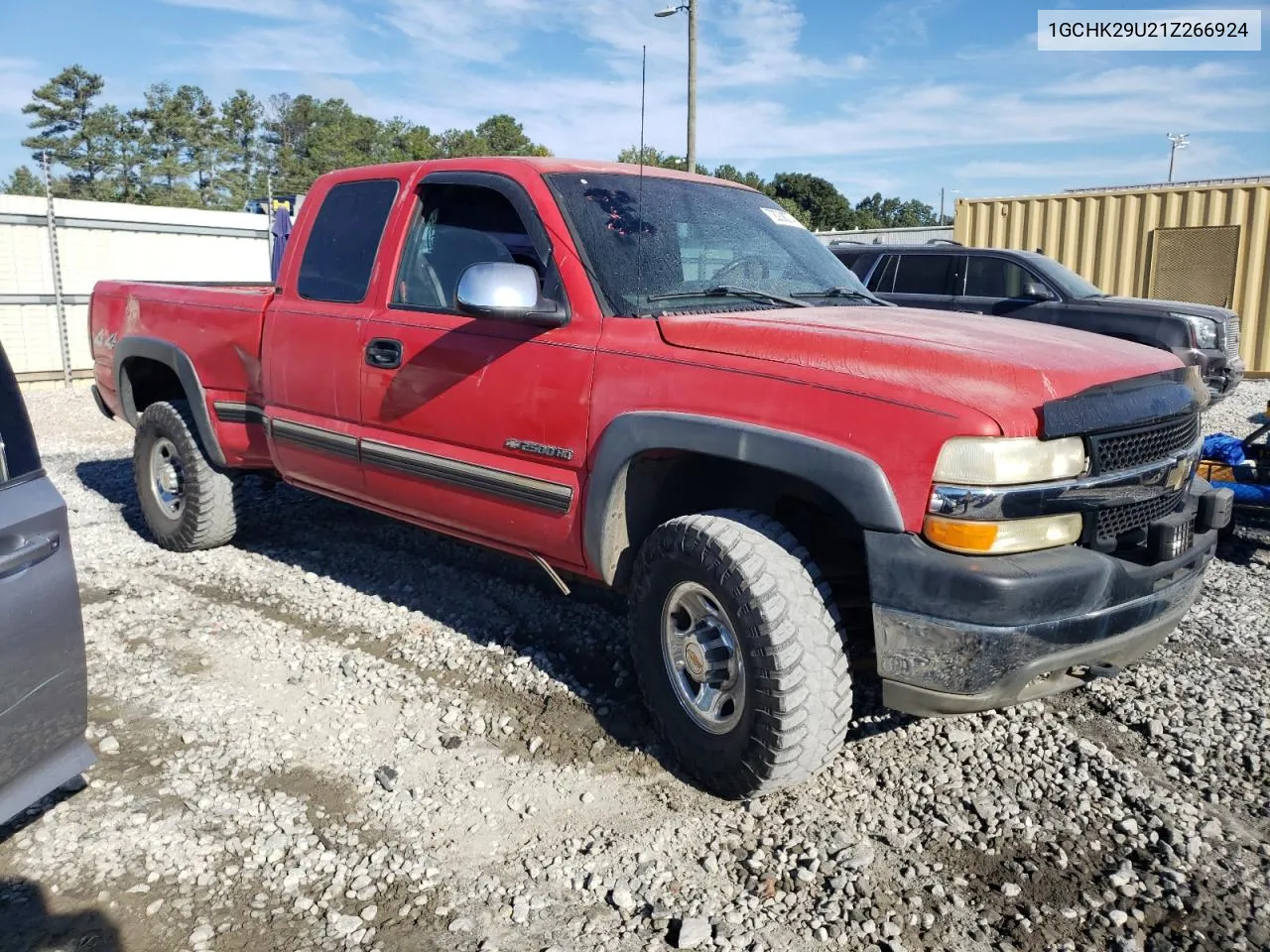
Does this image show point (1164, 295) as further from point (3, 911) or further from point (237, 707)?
point (3, 911)

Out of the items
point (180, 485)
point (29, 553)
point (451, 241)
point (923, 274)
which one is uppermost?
point (451, 241)

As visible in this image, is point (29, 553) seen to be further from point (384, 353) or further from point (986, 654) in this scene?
point (986, 654)

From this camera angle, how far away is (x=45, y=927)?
2.45 meters

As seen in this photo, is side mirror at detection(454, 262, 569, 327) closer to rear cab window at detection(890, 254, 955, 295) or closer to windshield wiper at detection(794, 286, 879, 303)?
windshield wiper at detection(794, 286, 879, 303)

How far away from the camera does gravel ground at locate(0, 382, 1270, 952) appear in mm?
2477

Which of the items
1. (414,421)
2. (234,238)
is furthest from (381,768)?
(234,238)

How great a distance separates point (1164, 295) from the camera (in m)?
14.6

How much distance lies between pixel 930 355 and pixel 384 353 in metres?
2.27

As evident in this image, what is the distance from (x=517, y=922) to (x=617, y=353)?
1.72 m

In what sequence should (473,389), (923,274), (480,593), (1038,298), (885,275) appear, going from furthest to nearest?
(885,275) → (923,274) → (1038,298) → (480,593) → (473,389)

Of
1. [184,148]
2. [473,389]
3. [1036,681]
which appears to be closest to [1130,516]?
[1036,681]

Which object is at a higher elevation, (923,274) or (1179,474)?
(923,274)

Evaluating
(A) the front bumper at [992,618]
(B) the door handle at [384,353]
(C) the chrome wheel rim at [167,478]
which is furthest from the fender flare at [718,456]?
(C) the chrome wheel rim at [167,478]

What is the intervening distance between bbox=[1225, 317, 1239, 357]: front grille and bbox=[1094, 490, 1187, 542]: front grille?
8.13 meters
